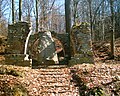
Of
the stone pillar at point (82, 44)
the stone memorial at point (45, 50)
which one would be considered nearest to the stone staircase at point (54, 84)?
the stone pillar at point (82, 44)

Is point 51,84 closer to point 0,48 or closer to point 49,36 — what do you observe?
point 49,36

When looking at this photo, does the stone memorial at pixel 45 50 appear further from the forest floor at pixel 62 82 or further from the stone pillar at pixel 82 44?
the forest floor at pixel 62 82

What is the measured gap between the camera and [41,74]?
10.6m

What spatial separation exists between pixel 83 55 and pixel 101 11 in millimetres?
26463

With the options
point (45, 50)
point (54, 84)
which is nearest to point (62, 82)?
point (54, 84)

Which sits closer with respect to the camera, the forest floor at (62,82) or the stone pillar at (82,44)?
the forest floor at (62,82)

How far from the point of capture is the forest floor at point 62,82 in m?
8.70

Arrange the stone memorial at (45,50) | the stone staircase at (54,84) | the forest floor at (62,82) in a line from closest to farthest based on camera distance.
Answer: the forest floor at (62,82)
the stone staircase at (54,84)
the stone memorial at (45,50)

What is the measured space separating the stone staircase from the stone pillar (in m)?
2.62

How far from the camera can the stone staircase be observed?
8.95 meters

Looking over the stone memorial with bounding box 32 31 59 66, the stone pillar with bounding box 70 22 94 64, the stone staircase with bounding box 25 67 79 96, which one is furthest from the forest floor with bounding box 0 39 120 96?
the stone memorial with bounding box 32 31 59 66

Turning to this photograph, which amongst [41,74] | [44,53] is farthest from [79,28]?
[41,74]

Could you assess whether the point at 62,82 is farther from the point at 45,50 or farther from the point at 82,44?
the point at 45,50

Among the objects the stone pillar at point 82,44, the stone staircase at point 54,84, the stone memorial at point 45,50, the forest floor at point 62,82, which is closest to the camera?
the forest floor at point 62,82
